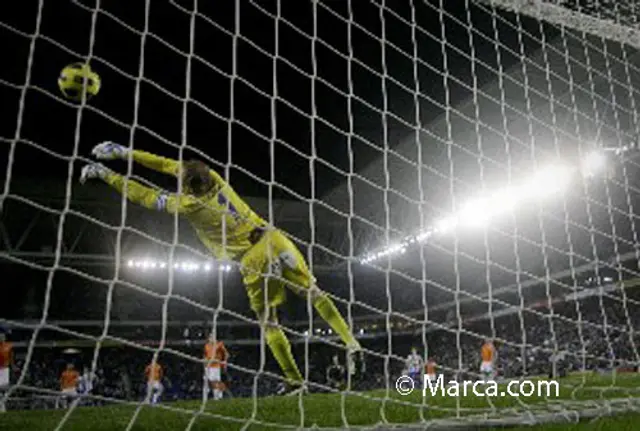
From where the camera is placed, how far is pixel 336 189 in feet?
42.1

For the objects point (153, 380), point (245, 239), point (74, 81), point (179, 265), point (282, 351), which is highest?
point (179, 265)

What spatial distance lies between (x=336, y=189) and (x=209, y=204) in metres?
8.92

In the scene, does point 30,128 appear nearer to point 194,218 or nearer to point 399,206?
point 194,218

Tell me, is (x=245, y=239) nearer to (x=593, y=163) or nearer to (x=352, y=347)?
(x=352, y=347)

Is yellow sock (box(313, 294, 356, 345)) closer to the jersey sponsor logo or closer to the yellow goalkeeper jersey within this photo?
the jersey sponsor logo

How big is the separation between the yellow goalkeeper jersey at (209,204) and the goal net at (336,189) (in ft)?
0.95

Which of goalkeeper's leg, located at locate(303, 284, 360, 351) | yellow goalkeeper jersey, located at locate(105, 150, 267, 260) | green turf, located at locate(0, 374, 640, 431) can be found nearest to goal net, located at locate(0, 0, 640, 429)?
green turf, located at locate(0, 374, 640, 431)

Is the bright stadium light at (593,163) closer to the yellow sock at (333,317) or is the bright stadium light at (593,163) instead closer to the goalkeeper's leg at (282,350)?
the yellow sock at (333,317)

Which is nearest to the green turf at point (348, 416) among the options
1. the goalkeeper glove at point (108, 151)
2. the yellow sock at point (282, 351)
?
the yellow sock at point (282, 351)

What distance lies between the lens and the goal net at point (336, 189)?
10.2 feet

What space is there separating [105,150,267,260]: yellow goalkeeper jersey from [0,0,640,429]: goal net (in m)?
0.29

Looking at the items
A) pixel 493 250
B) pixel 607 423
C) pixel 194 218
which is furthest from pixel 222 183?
pixel 493 250

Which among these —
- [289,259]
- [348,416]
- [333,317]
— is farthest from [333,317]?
[348,416]

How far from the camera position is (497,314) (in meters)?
18.2
